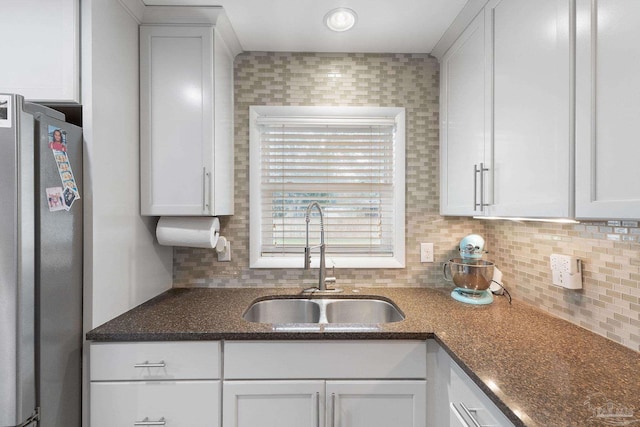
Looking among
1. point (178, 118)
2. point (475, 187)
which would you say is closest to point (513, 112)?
point (475, 187)

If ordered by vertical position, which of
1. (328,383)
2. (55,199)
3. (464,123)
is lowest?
(328,383)

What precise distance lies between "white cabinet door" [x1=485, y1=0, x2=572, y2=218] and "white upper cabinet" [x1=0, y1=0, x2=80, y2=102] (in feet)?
5.37

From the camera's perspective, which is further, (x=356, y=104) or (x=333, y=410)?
(x=356, y=104)

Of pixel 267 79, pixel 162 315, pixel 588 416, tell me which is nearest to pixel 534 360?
pixel 588 416

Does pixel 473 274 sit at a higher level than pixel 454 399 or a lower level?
higher

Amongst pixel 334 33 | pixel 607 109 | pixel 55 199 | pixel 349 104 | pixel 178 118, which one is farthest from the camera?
pixel 349 104

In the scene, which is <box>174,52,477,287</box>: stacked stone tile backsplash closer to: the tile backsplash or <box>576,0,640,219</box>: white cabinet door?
the tile backsplash

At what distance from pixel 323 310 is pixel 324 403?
0.52 meters

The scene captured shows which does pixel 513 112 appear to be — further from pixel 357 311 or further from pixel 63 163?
pixel 63 163

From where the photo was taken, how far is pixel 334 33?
1709 millimetres

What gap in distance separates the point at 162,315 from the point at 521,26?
6.00 ft

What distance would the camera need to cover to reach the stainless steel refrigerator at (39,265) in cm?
96

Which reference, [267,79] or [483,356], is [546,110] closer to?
[483,356]

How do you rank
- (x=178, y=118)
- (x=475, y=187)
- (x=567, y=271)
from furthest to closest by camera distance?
1. (x=178, y=118)
2. (x=475, y=187)
3. (x=567, y=271)
